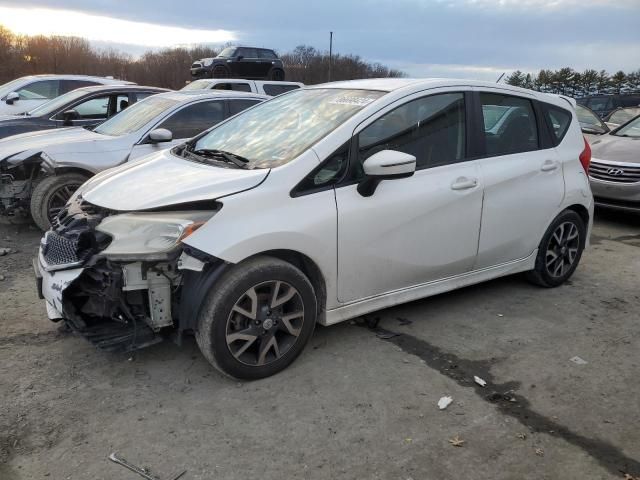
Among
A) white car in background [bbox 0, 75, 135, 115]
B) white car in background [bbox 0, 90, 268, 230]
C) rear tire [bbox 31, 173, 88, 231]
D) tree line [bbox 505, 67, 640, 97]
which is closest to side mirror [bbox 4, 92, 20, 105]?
white car in background [bbox 0, 75, 135, 115]

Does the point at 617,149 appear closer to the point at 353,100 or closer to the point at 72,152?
the point at 353,100

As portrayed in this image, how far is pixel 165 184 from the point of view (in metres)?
3.37

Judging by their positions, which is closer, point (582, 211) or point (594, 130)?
point (582, 211)

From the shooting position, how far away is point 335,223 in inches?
133

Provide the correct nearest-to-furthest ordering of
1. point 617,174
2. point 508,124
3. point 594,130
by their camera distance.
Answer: point 508,124 → point 617,174 → point 594,130

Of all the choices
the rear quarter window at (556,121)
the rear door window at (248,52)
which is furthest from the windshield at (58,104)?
the rear door window at (248,52)

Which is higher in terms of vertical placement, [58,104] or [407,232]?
[58,104]

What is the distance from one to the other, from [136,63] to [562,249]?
5016 centimetres

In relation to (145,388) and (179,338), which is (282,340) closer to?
(179,338)

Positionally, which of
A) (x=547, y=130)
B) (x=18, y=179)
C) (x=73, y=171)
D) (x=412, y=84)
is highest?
(x=412, y=84)

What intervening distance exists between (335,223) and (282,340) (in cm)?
80

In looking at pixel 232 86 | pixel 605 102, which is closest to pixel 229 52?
pixel 232 86

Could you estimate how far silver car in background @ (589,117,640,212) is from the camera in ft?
24.2

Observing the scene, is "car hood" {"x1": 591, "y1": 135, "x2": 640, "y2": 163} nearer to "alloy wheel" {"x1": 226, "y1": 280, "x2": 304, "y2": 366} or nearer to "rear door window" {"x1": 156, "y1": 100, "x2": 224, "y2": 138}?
"rear door window" {"x1": 156, "y1": 100, "x2": 224, "y2": 138}
